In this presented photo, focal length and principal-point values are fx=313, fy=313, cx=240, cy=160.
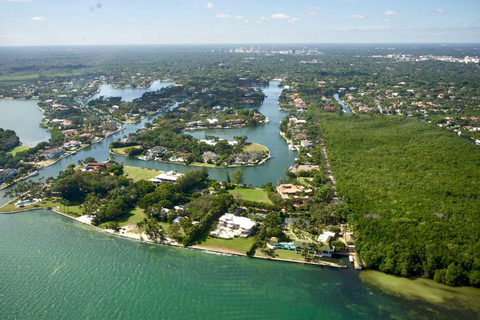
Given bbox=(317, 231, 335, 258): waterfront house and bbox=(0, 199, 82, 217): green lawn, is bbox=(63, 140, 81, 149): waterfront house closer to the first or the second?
bbox=(0, 199, 82, 217): green lawn

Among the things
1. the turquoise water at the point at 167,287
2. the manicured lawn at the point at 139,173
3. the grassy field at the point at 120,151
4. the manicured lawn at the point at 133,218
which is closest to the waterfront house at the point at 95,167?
the manicured lawn at the point at 139,173

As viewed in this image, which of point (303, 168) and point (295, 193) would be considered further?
point (303, 168)

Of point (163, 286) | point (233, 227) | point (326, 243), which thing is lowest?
point (163, 286)

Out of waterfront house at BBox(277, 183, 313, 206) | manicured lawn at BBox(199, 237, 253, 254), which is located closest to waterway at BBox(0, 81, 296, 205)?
waterfront house at BBox(277, 183, 313, 206)

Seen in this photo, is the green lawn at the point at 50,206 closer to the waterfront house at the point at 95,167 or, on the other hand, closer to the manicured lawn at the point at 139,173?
the waterfront house at the point at 95,167

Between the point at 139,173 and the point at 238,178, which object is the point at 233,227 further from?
the point at 139,173

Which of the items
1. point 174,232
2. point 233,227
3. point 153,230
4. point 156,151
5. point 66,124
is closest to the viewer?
point 174,232

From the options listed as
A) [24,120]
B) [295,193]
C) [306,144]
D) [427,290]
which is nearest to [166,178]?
[295,193]
